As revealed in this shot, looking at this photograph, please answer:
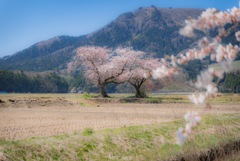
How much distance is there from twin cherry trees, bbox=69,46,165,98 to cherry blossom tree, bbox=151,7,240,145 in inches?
1985

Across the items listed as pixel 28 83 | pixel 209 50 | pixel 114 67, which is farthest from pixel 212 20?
pixel 28 83

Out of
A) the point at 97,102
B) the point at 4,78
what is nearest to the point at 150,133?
the point at 97,102

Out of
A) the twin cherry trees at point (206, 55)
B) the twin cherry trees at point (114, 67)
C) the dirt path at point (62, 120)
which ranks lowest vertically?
the dirt path at point (62, 120)

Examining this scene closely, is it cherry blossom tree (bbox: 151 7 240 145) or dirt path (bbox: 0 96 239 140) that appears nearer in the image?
cherry blossom tree (bbox: 151 7 240 145)

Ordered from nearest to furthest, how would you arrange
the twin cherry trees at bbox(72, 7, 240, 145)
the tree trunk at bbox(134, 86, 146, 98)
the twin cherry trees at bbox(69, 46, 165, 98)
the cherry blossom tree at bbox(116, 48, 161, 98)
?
the twin cherry trees at bbox(72, 7, 240, 145), the cherry blossom tree at bbox(116, 48, 161, 98), the twin cherry trees at bbox(69, 46, 165, 98), the tree trunk at bbox(134, 86, 146, 98)

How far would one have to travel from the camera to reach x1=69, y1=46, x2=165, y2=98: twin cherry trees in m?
55.7

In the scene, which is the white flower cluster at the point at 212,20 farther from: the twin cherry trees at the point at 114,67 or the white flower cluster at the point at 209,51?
the twin cherry trees at the point at 114,67

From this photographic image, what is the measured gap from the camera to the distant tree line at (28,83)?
163m

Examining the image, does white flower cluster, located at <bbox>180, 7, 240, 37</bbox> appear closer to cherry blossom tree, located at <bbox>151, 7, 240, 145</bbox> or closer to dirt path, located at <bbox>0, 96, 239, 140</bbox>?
cherry blossom tree, located at <bbox>151, 7, 240, 145</bbox>

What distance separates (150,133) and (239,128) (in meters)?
5.08

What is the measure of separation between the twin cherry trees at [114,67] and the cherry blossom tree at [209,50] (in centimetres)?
5041

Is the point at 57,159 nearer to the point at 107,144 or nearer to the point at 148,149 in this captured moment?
the point at 107,144

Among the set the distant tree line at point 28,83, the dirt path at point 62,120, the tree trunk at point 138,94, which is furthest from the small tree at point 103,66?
Result: the distant tree line at point 28,83

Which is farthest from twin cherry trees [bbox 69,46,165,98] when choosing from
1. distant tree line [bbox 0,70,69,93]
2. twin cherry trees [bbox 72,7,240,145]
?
distant tree line [bbox 0,70,69,93]
